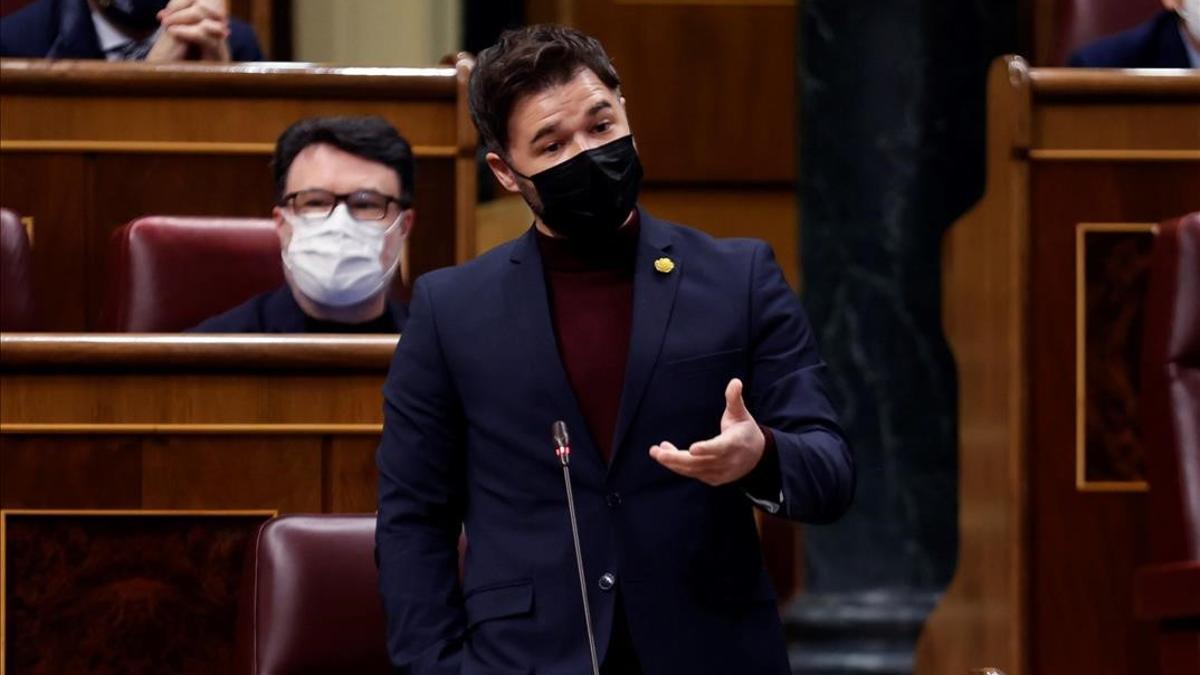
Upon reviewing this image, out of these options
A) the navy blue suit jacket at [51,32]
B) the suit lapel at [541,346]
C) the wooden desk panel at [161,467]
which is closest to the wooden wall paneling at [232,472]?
the wooden desk panel at [161,467]

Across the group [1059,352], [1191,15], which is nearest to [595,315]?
[1059,352]

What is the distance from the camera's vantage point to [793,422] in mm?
650

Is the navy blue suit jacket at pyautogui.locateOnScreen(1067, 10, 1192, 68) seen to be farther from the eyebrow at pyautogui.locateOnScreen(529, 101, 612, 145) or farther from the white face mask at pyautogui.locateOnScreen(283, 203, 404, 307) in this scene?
the eyebrow at pyautogui.locateOnScreen(529, 101, 612, 145)

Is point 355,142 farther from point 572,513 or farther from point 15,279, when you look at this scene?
point 572,513

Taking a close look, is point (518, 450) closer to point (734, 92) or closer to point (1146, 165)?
point (1146, 165)

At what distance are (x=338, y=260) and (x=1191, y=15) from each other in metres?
0.53

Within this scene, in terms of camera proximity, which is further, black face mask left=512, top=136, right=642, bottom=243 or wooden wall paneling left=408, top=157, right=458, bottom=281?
wooden wall paneling left=408, top=157, right=458, bottom=281

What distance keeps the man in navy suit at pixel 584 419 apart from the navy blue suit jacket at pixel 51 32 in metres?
0.69

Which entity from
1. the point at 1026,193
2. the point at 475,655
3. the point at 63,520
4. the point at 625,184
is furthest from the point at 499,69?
the point at 1026,193

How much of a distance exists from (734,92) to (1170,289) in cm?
77

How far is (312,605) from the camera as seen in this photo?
0.73 metres

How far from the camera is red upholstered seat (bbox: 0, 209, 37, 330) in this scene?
3.57ft

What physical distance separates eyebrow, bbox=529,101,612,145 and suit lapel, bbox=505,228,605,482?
1.5 inches

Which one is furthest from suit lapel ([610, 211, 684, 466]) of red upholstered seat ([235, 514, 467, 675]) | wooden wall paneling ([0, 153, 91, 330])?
wooden wall paneling ([0, 153, 91, 330])
